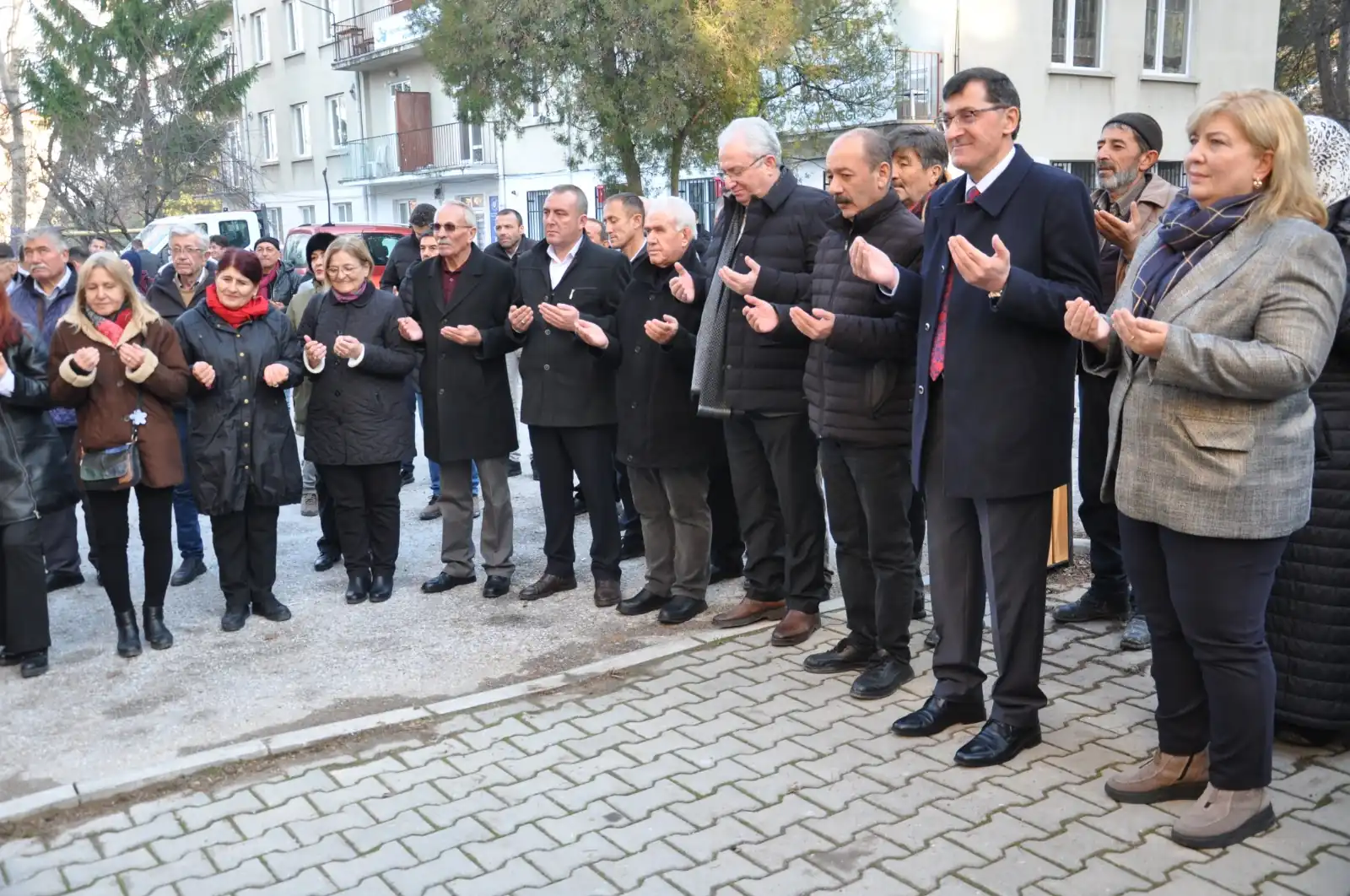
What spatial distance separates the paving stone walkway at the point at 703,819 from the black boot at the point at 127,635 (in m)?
1.76

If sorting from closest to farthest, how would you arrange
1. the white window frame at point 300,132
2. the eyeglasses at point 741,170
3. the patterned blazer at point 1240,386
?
the patterned blazer at point 1240,386 < the eyeglasses at point 741,170 < the white window frame at point 300,132

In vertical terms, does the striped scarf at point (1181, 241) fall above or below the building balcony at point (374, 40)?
below

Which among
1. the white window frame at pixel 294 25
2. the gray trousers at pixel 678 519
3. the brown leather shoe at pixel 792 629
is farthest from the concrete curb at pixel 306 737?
the white window frame at pixel 294 25

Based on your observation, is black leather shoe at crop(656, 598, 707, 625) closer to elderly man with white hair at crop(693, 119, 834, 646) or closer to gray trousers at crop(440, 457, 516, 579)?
elderly man with white hair at crop(693, 119, 834, 646)

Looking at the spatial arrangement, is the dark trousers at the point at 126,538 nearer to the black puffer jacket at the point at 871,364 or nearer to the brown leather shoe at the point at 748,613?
the brown leather shoe at the point at 748,613

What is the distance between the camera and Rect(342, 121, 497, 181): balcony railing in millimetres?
33312

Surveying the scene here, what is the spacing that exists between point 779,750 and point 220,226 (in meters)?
22.6

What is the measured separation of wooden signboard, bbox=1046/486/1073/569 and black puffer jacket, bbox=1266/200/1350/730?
209 centimetres

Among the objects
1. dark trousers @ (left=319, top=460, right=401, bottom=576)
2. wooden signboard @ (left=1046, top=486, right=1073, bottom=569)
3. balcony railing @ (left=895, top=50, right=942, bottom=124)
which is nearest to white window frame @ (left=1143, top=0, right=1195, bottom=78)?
balcony railing @ (left=895, top=50, right=942, bottom=124)

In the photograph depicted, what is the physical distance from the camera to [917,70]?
21.4 metres

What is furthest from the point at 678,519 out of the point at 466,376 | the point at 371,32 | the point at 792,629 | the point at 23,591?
the point at 371,32

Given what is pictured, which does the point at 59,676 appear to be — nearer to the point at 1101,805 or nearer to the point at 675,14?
the point at 1101,805

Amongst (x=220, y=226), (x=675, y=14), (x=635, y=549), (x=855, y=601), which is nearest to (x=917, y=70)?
(x=675, y=14)

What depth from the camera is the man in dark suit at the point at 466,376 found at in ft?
22.1
